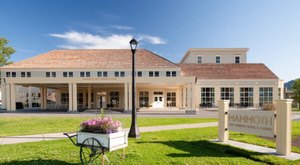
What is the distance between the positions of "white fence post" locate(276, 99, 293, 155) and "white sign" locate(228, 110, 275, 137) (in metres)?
0.45

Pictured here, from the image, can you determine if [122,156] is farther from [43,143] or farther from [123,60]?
[123,60]

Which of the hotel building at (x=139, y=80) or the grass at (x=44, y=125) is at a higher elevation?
the hotel building at (x=139, y=80)

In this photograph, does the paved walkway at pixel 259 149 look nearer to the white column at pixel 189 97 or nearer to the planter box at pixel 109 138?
the planter box at pixel 109 138

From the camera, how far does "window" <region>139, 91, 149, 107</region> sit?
37.4 metres

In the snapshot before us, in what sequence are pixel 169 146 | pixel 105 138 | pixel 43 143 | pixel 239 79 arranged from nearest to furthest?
1. pixel 105 138
2. pixel 169 146
3. pixel 43 143
4. pixel 239 79

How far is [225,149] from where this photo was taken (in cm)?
780

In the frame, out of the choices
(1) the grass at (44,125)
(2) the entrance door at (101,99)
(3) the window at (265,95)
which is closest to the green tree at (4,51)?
(2) the entrance door at (101,99)

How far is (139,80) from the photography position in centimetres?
2791

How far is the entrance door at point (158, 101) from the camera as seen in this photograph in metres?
37.2

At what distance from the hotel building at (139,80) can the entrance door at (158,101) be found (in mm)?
164

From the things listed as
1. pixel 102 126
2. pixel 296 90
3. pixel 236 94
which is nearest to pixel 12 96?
pixel 102 126

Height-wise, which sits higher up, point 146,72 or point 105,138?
point 146,72

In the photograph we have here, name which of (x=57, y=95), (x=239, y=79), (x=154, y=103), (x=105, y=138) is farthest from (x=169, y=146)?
(x=57, y=95)

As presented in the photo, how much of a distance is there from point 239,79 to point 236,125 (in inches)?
1169
